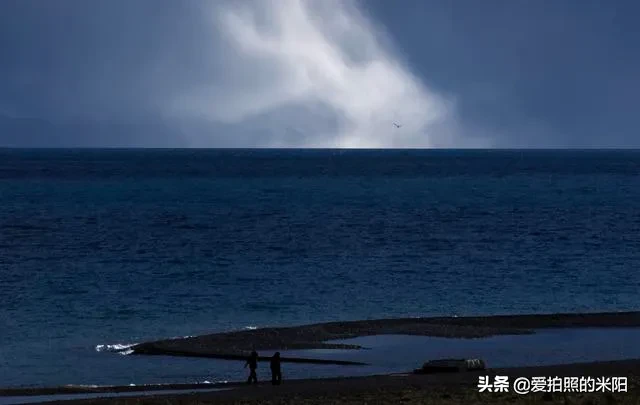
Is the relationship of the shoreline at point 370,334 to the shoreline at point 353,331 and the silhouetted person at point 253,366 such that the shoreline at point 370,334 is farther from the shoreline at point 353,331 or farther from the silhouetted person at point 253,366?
the silhouetted person at point 253,366

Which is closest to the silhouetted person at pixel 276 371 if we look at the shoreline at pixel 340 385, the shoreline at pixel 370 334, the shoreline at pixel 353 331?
the shoreline at pixel 340 385

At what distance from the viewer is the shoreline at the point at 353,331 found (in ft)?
164

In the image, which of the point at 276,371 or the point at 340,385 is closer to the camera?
the point at 340,385

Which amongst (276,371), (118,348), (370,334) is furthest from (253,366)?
(370,334)

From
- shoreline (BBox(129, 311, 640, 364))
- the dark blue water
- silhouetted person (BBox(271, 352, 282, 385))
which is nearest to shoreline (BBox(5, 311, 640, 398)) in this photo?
shoreline (BBox(129, 311, 640, 364))

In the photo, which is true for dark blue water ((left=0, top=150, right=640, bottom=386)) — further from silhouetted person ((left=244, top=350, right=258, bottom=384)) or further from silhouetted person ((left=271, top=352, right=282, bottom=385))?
silhouetted person ((left=271, top=352, right=282, bottom=385))

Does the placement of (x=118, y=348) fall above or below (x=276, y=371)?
below

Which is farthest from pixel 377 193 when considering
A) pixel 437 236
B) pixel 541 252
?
pixel 541 252

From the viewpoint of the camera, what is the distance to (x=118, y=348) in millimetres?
50375

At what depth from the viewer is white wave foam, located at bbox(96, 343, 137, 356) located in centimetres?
4970

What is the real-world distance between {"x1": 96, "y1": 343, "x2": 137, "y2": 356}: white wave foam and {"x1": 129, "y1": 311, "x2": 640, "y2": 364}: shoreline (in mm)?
236

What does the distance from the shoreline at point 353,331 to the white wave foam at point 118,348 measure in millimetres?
236

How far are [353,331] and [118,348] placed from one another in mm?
9976

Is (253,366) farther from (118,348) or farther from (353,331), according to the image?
(353,331)
